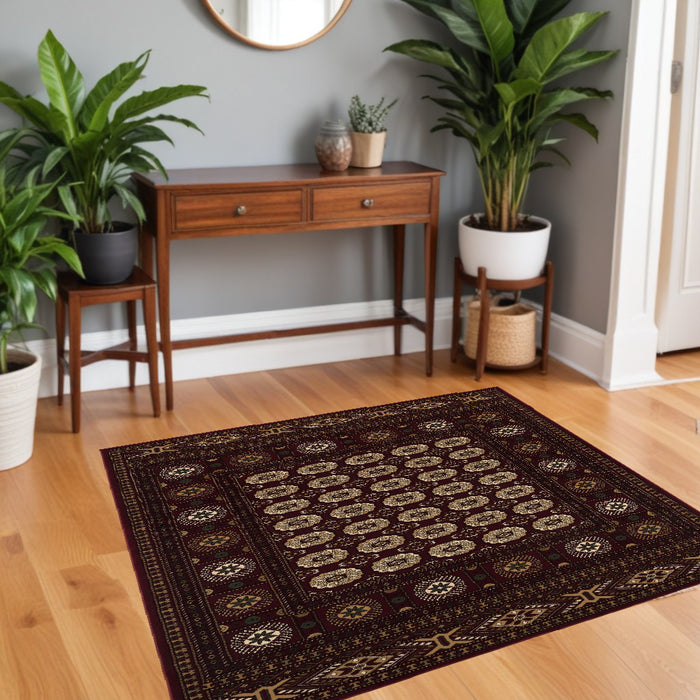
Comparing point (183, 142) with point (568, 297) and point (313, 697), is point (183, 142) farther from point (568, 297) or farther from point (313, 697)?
point (313, 697)

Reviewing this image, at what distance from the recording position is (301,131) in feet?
12.7

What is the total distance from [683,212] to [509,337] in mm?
958

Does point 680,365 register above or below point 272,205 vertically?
below

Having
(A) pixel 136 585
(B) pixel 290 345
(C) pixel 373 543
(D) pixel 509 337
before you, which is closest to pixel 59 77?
(B) pixel 290 345

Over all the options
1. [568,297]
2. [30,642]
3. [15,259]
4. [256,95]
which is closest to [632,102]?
[568,297]

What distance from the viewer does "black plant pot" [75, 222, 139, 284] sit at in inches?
129

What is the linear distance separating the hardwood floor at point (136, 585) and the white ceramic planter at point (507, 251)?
449 mm

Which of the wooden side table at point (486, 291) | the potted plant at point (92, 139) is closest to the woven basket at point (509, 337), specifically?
the wooden side table at point (486, 291)

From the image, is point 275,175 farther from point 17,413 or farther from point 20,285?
point 17,413

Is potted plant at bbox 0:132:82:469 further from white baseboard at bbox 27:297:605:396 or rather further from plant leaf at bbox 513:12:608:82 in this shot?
plant leaf at bbox 513:12:608:82

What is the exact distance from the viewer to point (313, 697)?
80.2 inches

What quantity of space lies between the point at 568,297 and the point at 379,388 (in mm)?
934

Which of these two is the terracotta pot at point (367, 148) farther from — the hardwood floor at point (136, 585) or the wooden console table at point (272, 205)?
the hardwood floor at point (136, 585)

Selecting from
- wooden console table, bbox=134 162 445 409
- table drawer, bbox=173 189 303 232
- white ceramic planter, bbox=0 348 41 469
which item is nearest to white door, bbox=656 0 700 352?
wooden console table, bbox=134 162 445 409
